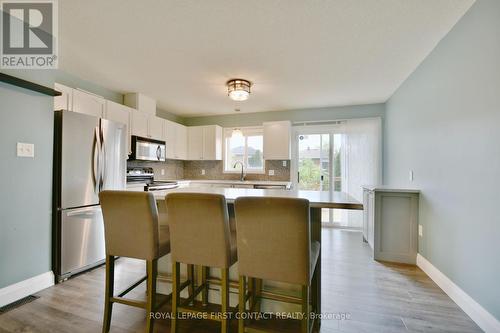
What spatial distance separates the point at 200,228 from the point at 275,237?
464mm

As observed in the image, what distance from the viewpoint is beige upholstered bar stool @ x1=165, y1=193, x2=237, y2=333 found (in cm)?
135

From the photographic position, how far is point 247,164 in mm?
5207

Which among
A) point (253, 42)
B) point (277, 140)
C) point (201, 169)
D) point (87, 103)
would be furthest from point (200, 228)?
point (201, 169)

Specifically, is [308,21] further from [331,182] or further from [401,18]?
[331,182]

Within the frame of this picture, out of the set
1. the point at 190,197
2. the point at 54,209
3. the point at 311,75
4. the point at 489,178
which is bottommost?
the point at 54,209

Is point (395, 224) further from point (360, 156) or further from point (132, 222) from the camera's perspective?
point (132, 222)

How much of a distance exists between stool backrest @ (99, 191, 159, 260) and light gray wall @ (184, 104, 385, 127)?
385cm

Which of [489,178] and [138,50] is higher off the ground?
[138,50]

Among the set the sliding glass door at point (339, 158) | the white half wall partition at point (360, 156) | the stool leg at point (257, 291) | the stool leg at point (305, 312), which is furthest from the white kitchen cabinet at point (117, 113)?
the white half wall partition at point (360, 156)

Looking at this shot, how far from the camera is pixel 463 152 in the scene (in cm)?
192

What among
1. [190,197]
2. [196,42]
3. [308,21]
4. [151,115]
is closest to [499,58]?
[308,21]

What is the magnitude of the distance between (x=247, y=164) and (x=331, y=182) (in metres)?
1.85

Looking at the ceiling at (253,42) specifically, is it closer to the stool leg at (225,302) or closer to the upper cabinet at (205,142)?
the upper cabinet at (205,142)

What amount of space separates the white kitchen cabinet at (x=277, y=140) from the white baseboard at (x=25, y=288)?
11.9 feet
